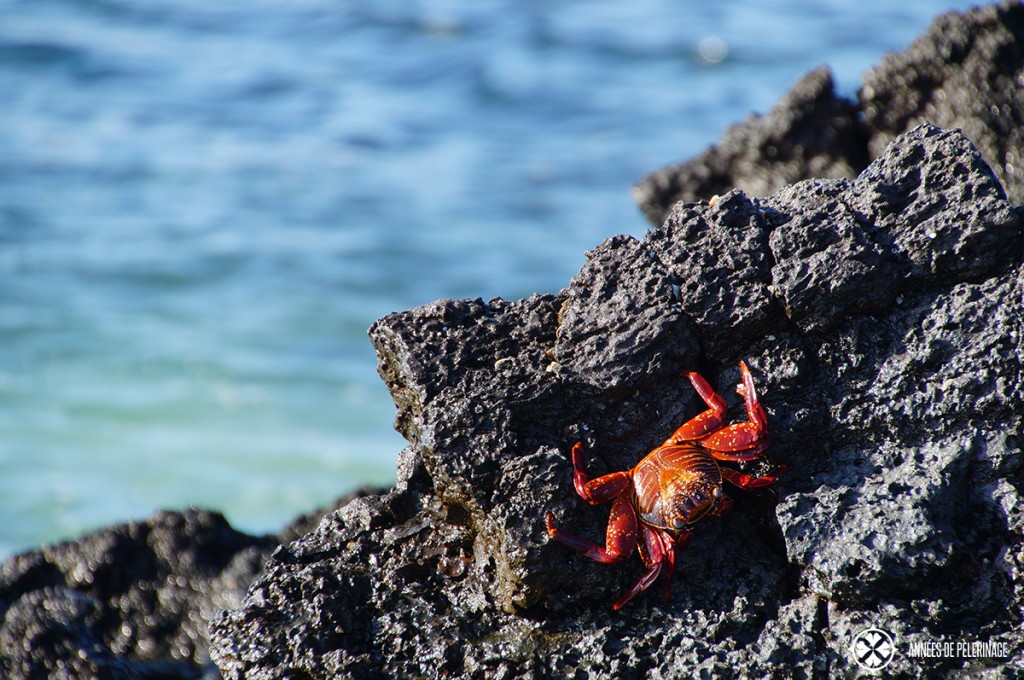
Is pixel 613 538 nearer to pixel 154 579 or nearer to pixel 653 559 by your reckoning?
pixel 653 559

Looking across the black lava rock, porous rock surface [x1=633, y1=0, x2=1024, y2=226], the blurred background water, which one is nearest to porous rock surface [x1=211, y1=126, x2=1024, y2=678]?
the black lava rock

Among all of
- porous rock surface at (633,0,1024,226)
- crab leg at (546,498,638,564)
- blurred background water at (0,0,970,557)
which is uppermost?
blurred background water at (0,0,970,557)

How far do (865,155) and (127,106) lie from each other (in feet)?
39.8

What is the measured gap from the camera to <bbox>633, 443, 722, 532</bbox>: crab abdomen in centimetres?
284

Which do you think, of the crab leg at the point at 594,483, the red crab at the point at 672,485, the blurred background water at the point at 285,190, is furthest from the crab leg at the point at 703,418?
the blurred background water at the point at 285,190

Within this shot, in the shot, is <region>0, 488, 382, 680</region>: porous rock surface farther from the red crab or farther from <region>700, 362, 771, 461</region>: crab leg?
<region>700, 362, 771, 461</region>: crab leg

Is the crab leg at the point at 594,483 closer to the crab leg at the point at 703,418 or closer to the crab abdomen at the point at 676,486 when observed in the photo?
the crab abdomen at the point at 676,486

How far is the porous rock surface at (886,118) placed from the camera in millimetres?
5043

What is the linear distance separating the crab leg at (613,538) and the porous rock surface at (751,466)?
37mm

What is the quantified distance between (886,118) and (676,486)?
3.60m

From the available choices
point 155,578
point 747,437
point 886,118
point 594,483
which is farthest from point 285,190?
point 747,437

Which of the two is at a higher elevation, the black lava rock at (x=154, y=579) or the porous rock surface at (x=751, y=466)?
the black lava rock at (x=154, y=579)

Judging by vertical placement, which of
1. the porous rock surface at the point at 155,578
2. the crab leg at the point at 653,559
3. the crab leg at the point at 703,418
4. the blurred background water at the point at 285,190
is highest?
the blurred background water at the point at 285,190

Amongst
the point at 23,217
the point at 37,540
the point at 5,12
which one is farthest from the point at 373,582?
the point at 5,12
